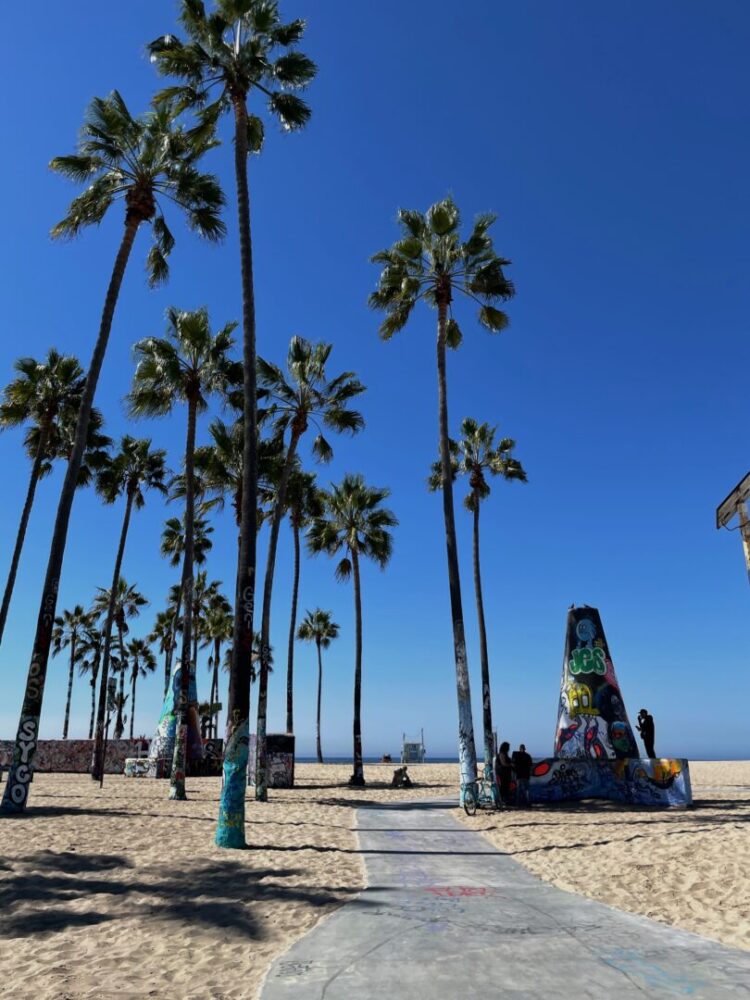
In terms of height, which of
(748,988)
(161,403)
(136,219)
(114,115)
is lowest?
(748,988)

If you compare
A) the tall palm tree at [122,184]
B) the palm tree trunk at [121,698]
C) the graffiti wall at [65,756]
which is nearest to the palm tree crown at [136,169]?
the tall palm tree at [122,184]

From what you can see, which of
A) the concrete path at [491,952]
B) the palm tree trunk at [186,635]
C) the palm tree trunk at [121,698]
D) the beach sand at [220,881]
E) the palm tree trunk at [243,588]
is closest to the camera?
the concrete path at [491,952]

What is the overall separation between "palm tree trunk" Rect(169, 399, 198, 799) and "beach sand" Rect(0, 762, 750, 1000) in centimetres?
260

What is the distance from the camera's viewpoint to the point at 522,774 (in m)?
Result: 18.5

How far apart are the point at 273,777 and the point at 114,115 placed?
21603 mm

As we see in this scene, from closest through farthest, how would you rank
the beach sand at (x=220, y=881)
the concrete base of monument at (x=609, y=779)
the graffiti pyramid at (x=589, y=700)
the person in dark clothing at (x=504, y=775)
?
1. the beach sand at (x=220, y=881)
2. the concrete base of monument at (x=609, y=779)
3. the person in dark clothing at (x=504, y=775)
4. the graffiti pyramid at (x=589, y=700)

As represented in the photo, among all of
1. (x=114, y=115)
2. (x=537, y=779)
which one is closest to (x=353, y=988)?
(x=537, y=779)

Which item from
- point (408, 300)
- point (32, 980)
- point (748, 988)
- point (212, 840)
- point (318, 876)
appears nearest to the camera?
point (748, 988)

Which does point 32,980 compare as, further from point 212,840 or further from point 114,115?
point 114,115

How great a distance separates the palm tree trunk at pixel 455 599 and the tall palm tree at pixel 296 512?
11.0 metres

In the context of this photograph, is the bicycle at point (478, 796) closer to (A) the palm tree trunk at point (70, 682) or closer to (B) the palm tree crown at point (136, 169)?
(B) the palm tree crown at point (136, 169)

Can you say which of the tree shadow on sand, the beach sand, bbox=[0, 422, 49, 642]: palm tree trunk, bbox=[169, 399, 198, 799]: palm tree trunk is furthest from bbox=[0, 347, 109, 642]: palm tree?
the tree shadow on sand

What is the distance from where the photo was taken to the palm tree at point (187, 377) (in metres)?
21.4

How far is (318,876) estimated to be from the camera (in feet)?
30.1
